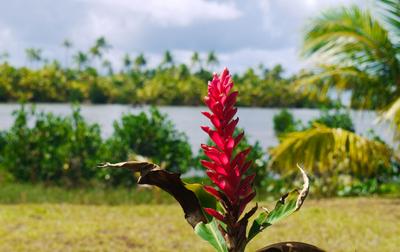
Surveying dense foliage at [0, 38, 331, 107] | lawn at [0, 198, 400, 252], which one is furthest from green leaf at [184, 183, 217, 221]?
dense foliage at [0, 38, 331, 107]

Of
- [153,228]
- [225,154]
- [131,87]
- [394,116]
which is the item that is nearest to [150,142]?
[153,228]

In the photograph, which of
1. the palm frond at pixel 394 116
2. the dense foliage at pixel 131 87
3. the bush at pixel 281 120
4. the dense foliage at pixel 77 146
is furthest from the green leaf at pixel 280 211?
the dense foliage at pixel 131 87

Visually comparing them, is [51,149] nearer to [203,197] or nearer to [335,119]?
[335,119]

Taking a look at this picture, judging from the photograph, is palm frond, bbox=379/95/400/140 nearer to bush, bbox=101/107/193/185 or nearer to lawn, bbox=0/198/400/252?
lawn, bbox=0/198/400/252

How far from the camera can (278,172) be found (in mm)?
11438

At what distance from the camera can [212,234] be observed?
835 mm

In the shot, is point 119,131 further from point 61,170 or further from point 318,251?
point 318,251

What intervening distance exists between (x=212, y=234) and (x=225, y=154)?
133mm

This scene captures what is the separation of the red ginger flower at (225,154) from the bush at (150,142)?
33.1ft

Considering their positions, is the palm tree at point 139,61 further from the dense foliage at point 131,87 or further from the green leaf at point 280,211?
the green leaf at point 280,211

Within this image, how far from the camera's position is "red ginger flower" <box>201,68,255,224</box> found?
0.76 meters

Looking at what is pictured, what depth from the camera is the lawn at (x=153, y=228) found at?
264 inches

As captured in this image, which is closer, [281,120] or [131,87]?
[281,120]

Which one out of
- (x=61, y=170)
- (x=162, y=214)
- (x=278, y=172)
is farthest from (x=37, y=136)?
(x=278, y=172)
